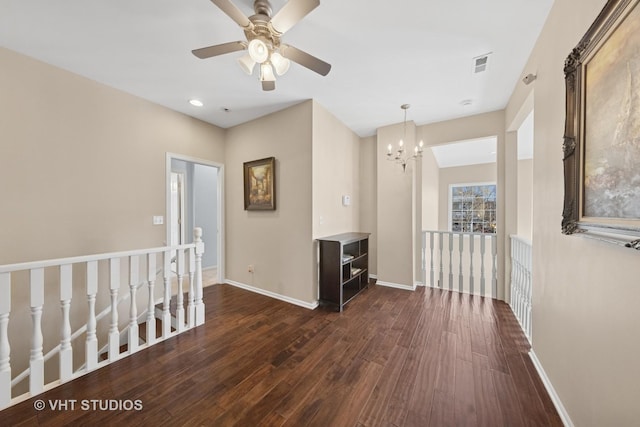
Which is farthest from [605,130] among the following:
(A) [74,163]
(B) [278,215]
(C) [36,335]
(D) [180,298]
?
(A) [74,163]

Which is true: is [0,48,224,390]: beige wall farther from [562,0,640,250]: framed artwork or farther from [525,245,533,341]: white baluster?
[525,245,533,341]: white baluster

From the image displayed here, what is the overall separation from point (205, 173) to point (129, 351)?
164 inches

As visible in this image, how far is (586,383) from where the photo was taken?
3.84 ft

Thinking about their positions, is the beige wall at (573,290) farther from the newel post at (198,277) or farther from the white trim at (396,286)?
the newel post at (198,277)

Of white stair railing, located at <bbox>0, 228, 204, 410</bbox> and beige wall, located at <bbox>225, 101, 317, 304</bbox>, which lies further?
beige wall, located at <bbox>225, 101, 317, 304</bbox>

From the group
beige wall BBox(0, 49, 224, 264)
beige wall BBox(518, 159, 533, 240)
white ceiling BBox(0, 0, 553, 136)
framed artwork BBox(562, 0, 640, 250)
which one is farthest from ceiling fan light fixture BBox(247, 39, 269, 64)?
beige wall BBox(518, 159, 533, 240)

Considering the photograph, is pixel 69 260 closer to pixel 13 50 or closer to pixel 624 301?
pixel 13 50

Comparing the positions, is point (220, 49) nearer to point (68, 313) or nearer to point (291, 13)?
point (291, 13)

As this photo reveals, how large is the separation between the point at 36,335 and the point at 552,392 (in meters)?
3.55

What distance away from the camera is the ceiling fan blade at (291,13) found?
1.26 meters

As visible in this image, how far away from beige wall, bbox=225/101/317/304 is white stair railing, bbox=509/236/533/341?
231 centimetres

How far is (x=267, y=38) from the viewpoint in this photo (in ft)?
5.07

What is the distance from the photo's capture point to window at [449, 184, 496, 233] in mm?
5688

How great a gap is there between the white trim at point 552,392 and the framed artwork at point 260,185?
3139 millimetres
